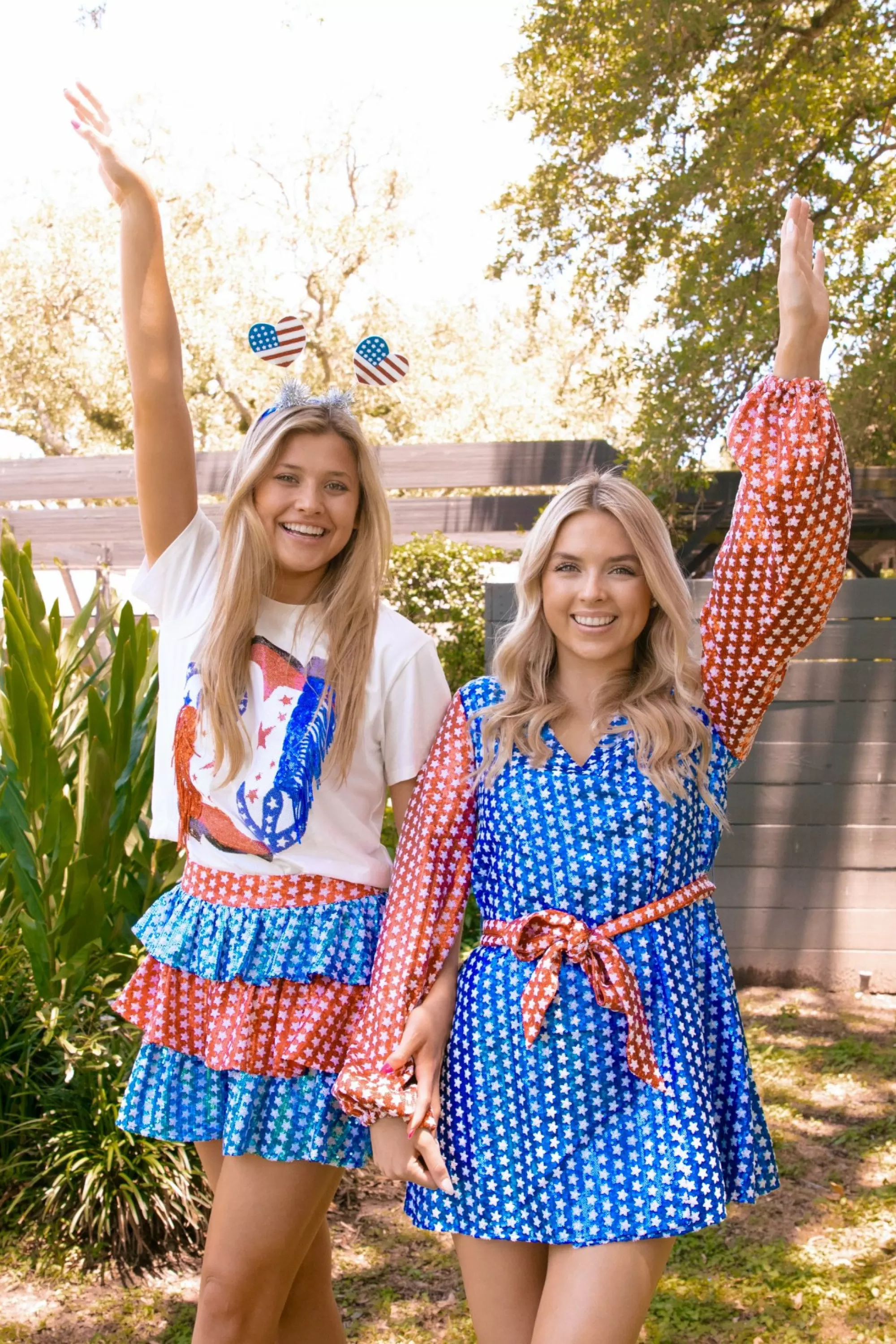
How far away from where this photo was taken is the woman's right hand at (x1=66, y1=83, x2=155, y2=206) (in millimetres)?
1903

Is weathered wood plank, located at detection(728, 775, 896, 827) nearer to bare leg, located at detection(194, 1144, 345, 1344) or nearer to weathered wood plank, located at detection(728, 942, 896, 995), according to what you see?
weathered wood plank, located at detection(728, 942, 896, 995)

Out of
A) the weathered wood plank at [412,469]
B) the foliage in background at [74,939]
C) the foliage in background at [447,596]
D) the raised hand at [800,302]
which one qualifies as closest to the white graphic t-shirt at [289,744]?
the raised hand at [800,302]

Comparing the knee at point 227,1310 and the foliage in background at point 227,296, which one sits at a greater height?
the foliage in background at point 227,296

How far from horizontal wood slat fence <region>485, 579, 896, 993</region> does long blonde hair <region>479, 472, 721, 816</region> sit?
256 cm

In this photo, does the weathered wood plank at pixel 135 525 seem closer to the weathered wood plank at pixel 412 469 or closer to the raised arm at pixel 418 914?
the weathered wood plank at pixel 412 469

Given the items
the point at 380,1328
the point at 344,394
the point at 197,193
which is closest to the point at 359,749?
the point at 344,394

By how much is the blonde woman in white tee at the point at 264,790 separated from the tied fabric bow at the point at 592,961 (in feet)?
0.50

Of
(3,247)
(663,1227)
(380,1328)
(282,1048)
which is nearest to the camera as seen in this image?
(663,1227)

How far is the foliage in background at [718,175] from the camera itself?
5.52 metres

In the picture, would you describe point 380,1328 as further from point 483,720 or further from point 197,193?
point 197,193

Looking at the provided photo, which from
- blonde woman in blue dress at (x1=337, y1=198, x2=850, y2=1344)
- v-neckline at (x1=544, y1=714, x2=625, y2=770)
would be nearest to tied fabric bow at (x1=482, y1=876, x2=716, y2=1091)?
blonde woman in blue dress at (x1=337, y1=198, x2=850, y2=1344)

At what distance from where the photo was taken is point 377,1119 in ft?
5.27

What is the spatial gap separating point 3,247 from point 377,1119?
1787 centimetres

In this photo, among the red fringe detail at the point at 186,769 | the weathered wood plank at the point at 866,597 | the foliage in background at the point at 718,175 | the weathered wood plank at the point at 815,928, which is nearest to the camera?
the red fringe detail at the point at 186,769
